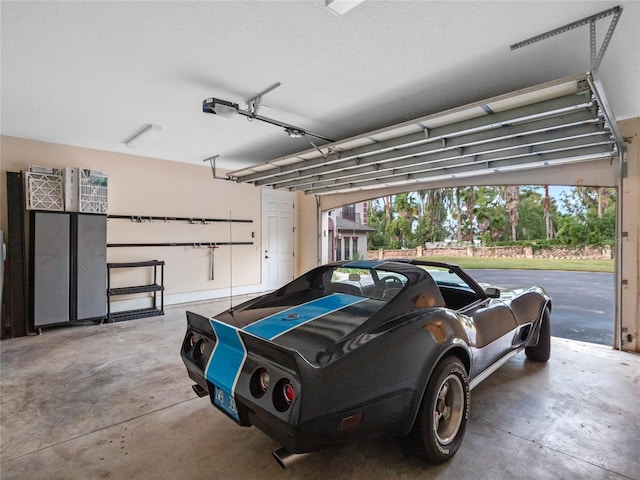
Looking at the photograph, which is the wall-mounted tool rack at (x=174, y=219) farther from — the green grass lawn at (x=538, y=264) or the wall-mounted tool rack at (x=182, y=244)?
the green grass lawn at (x=538, y=264)

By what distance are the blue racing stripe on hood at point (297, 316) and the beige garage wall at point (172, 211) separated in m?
4.81

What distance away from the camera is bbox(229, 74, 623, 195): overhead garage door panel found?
266 cm

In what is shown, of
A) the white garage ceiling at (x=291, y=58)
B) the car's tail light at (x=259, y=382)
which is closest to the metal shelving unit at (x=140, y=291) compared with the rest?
the white garage ceiling at (x=291, y=58)

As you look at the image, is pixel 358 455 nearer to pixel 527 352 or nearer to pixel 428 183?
pixel 527 352

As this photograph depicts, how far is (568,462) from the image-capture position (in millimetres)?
1857

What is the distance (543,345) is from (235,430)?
3.21m

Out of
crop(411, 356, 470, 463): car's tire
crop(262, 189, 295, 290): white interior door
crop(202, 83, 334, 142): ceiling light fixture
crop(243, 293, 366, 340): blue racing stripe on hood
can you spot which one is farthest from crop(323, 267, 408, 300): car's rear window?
crop(262, 189, 295, 290): white interior door

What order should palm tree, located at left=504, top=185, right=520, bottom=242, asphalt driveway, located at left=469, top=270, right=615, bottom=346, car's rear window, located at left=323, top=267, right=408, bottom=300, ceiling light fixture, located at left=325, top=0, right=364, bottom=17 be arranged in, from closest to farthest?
ceiling light fixture, located at left=325, top=0, right=364, bottom=17 → car's rear window, located at left=323, top=267, right=408, bottom=300 → asphalt driveway, located at left=469, top=270, right=615, bottom=346 → palm tree, located at left=504, top=185, right=520, bottom=242

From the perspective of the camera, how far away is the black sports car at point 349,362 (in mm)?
1389

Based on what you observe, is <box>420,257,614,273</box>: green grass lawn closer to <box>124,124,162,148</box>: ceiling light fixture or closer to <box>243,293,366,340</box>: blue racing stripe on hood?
<box>124,124,162,148</box>: ceiling light fixture

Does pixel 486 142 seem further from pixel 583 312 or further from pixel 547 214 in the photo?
pixel 547 214

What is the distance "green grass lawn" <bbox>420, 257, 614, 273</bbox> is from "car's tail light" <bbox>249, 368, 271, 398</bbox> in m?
12.9

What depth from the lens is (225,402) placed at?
1706 millimetres

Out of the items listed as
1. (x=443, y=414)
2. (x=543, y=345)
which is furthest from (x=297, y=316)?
(x=543, y=345)
